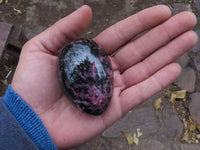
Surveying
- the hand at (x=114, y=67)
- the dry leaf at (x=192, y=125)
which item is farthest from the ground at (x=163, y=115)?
the hand at (x=114, y=67)

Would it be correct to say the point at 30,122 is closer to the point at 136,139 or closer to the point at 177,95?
the point at 136,139

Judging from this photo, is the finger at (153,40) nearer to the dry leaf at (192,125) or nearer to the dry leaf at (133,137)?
the dry leaf at (133,137)

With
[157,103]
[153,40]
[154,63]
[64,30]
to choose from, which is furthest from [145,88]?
[64,30]

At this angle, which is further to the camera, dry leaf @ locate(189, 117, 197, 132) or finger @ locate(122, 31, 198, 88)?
dry leaf @ locate(189, 117, 197, 132)

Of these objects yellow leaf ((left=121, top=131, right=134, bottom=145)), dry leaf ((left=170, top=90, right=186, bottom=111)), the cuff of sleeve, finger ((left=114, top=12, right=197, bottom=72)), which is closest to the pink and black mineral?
the cuff of sleeve

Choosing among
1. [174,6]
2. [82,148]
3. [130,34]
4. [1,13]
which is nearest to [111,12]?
[174,6]

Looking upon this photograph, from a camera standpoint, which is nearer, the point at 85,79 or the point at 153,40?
the point at 85,79

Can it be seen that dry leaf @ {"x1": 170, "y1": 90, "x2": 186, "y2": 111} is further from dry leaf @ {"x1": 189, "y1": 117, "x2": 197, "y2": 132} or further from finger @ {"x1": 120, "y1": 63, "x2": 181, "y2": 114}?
finger @ {"x1": 120, "y1": 63, "x2": 181, "y2": 114}

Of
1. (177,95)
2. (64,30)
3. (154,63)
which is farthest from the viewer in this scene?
(177,95)
